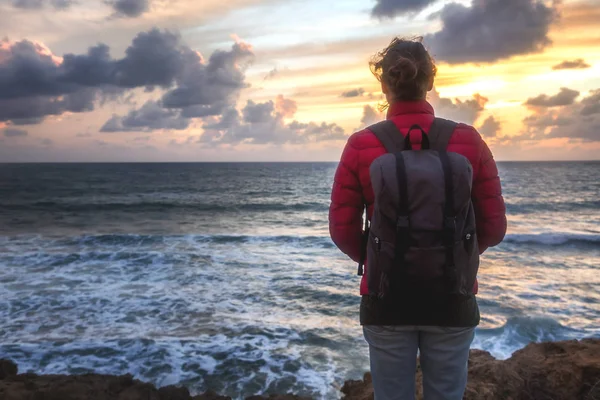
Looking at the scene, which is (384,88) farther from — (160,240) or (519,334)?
(160,240)

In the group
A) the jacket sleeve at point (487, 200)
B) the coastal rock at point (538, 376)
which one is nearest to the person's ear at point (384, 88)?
the jacket sleeve at point (487, 200)

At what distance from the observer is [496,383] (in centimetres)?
421

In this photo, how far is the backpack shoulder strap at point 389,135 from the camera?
185cm

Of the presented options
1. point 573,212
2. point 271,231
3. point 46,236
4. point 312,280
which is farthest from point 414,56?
point 573,212

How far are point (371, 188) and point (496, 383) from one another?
336cm

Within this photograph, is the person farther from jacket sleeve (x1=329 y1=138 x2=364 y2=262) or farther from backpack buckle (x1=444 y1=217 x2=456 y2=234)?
backpack buckle (x1=444 y1=217 x2=456 y2=234)

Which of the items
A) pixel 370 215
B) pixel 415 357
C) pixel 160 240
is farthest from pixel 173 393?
pixel 160 240

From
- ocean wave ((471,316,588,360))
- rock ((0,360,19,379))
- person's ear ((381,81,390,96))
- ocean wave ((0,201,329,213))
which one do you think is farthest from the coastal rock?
ocean wave ((0,201,329,213))

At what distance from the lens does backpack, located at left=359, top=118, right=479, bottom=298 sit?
1726 mm

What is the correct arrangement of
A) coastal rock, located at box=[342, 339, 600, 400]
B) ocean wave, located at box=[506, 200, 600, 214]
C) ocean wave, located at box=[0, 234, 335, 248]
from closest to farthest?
coastal rock, located at box=[342, 339, 600, 400] < ocean wave, located at box=[0, 234, 335, 248] < ocean wave, located at box=[506, 200, 600, 214]

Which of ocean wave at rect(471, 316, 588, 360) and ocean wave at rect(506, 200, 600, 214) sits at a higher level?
ocean wave at rect(506, 200, 600, 214)

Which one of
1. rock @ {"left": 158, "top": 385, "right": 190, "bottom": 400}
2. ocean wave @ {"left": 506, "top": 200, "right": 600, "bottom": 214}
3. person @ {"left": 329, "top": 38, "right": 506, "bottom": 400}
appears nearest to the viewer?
person @ {"left": 329, "top": 38, "right": 506, "bottom": 400}

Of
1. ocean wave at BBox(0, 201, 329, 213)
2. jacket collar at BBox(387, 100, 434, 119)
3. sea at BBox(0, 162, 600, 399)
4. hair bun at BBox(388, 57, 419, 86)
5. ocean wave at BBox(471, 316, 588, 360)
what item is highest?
hair bun at BBox(388, 57, 419, 86)

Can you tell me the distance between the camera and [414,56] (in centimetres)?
193
